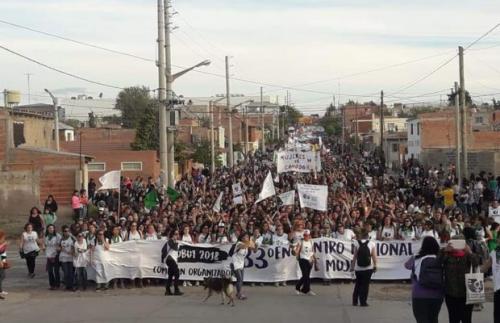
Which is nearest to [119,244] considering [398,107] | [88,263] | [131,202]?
[88,263]

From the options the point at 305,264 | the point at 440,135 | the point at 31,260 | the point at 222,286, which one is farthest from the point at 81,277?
the point at 440,135

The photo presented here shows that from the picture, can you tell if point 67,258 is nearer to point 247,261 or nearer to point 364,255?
point 247,261

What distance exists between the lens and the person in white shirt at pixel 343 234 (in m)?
18.9

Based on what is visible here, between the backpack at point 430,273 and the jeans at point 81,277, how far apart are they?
10730mm

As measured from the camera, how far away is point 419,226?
1892 cm

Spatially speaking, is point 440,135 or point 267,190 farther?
point 440,135

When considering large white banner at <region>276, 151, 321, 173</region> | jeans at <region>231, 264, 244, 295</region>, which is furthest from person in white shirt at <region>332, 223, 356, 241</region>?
large white banner at <region>276, 151, 321, 173</region>

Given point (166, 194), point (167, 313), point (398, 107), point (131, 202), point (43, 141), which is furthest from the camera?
point (398, 107)

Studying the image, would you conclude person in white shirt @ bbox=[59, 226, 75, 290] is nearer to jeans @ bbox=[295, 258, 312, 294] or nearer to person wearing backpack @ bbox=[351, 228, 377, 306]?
jeans @ bbox=[295, 258, 312, 294]

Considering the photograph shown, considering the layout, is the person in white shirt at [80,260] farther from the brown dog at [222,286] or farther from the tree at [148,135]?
the tree at [148,135]

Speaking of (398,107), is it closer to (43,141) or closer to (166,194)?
(43,141)

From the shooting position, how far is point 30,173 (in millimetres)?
34531

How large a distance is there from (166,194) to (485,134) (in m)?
43.2

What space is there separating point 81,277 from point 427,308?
10887mm
